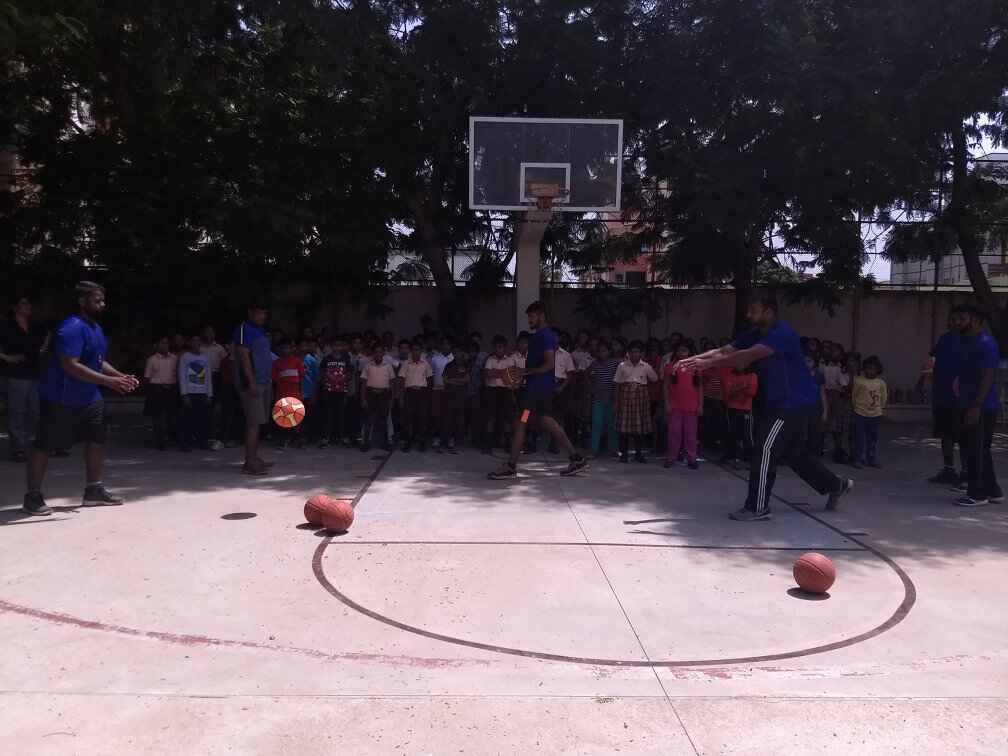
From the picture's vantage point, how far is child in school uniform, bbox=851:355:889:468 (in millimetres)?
10648

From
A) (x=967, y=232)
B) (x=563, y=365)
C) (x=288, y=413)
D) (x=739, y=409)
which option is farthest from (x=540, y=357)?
(x=967, y=232)

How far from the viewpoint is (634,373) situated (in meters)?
10.7

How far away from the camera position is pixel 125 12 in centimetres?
1117

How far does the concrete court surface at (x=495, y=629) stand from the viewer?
374 centimetres

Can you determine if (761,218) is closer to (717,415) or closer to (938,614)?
(717,415)

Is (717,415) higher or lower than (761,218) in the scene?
lower

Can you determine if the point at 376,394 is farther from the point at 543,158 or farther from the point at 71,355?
the point at 71,355

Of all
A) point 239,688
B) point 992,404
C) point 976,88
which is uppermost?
point 976,88

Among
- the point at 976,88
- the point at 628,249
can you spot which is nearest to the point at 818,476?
the point at 976,88

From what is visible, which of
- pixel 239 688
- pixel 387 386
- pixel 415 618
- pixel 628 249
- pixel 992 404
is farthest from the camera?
pixel 628 249

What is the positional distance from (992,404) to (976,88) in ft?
17.8

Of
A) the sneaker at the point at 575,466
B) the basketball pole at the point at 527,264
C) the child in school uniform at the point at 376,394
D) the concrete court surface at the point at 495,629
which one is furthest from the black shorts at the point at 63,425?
the basketball pole at the point at 527,264

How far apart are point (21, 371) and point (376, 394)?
13.1 ft

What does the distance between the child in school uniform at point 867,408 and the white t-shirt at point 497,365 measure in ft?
14.1
